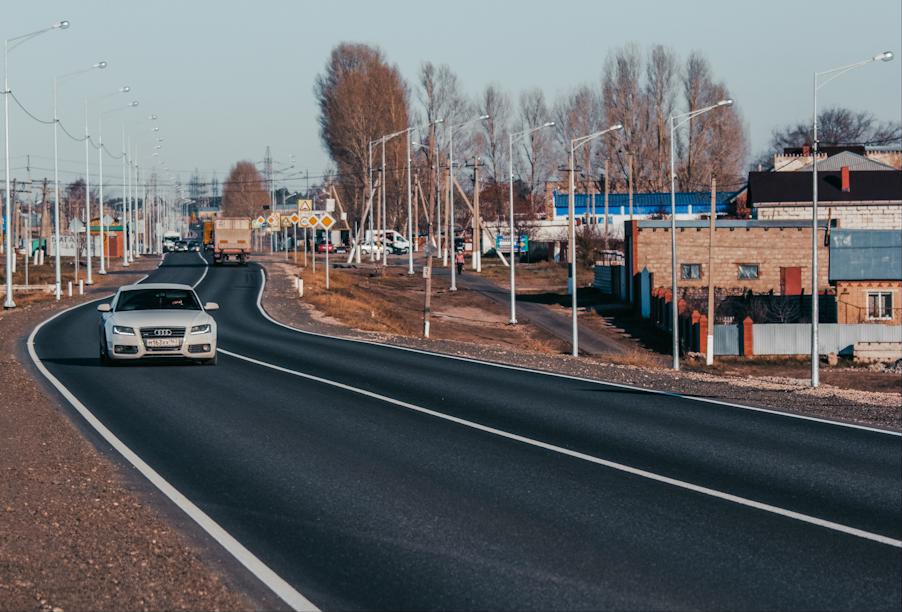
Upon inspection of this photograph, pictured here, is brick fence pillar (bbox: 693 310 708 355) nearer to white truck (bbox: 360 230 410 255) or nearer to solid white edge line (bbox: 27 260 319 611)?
solid white edge line (bbox: 27 260 319 611)

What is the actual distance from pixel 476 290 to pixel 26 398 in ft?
189

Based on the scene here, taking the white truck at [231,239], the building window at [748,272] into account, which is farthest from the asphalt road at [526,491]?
the white truck at [231,239]

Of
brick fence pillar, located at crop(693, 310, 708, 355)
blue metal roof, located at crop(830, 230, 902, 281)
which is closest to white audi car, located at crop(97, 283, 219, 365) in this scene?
brick fence pillar, located at crop(693, 310, 708, 355)

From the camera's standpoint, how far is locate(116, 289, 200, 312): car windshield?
24.2 metres

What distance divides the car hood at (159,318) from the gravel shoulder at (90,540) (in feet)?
24.0

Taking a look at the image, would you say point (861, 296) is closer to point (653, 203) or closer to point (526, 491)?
point (526, 491)

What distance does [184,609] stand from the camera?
24.6ft

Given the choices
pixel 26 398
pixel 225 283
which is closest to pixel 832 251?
pixel 225 283

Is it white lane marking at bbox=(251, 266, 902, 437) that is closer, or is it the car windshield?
white lane marking at bbox=(251, 266, 902, 437)

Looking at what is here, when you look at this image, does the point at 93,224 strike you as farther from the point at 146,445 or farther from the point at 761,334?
the point at 146,445

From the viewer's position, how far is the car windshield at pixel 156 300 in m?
24.2

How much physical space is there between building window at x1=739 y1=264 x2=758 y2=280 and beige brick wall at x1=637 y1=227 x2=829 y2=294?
20cm

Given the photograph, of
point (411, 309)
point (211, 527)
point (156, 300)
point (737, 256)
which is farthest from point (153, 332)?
point (737, 256)

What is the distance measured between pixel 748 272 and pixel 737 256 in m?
1.21
